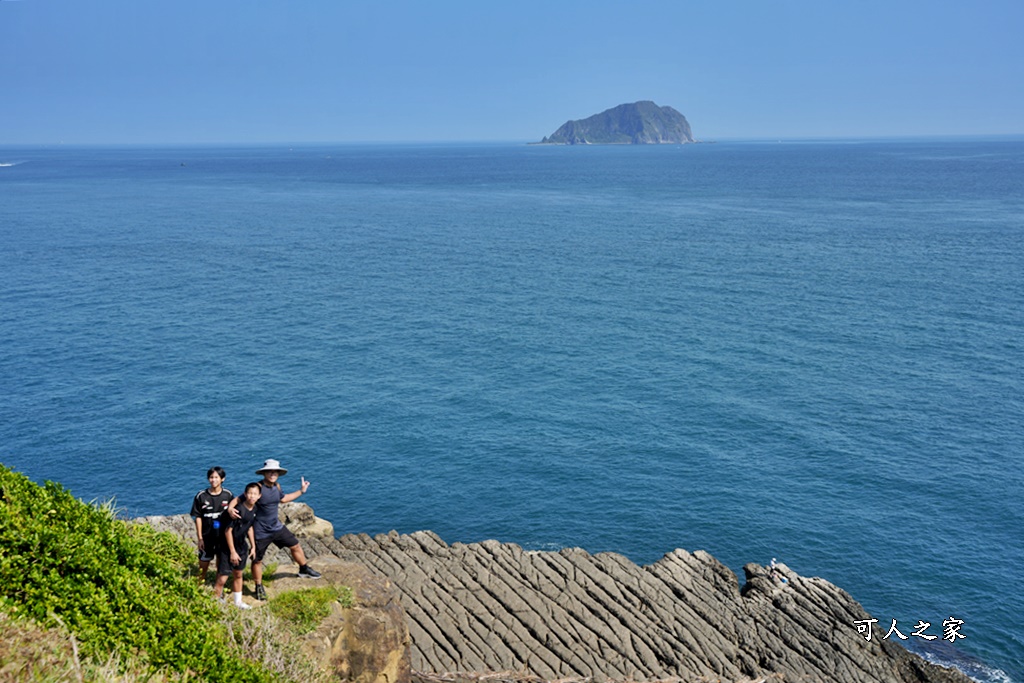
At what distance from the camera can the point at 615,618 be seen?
87.5 feet

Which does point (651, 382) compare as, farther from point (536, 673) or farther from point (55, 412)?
point (55, 412)

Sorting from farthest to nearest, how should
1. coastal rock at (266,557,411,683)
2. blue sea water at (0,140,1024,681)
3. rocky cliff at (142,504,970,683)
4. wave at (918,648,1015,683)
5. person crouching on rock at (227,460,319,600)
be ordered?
1. blue sea water at (0,140,1024,681)
2. wave at (918,648,1015,683)
3. rocky cliff at (142,504,970,683)
4. person crouching on rock at (227,460,319,600)
5. coastal rock at (266,557,411,683)

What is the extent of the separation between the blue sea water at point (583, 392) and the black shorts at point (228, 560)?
65.4ft

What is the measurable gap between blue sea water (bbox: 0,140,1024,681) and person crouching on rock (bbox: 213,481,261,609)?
19.9 meters

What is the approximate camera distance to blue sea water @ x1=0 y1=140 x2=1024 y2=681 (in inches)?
1460

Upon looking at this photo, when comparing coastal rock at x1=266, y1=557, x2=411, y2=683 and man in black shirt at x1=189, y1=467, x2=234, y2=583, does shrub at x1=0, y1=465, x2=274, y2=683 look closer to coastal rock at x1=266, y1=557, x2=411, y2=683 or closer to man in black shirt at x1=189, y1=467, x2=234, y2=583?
man in black shirt at x1=189, y1=467, x2=234, y2=583

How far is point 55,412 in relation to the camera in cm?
4741

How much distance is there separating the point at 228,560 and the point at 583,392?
35.4m

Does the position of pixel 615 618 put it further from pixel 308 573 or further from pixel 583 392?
pixel 583 392

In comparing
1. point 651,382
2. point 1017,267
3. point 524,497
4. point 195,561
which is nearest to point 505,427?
point 524,497

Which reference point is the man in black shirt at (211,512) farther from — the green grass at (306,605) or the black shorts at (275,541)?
the green grass at (306,605)

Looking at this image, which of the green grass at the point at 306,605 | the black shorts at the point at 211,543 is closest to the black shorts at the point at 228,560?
the black shorts at the point at 211,543

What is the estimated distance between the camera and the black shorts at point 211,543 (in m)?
17.0

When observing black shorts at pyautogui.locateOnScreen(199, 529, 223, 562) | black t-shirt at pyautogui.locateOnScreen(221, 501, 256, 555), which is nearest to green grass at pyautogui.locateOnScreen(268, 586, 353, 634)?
black t-shirt at pyautogui.locateOnScreen(221, 501, 256, 555)
